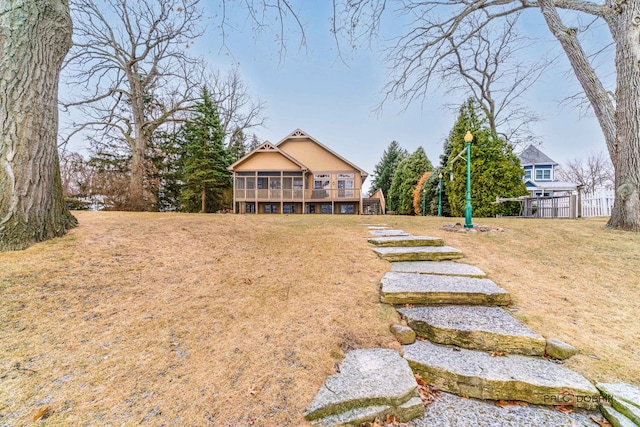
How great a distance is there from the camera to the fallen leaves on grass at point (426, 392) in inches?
58.0

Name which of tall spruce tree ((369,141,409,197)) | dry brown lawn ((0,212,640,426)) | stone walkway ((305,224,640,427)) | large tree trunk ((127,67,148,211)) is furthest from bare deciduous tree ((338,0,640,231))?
tall spruce tree ((369,141,409,197))

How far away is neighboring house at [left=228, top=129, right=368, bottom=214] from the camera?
56.6 feet

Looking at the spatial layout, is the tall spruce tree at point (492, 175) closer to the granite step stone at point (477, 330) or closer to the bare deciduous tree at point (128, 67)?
the granite step stone at point (477, 330)

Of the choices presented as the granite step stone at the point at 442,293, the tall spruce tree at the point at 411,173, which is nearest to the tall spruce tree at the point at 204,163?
the tall spruce tree at the point at 411,173

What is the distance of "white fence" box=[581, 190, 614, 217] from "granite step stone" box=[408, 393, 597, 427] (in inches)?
539

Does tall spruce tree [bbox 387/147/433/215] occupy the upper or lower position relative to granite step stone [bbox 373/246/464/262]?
upper

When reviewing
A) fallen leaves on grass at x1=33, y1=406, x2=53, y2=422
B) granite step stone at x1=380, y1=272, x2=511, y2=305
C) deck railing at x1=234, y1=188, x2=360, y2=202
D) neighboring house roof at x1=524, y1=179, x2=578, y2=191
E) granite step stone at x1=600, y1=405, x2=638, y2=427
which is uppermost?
neighboring house roof at x1=524, y1=179, x2=578, y2=191

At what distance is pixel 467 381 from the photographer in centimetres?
153

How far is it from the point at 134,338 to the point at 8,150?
114 inches

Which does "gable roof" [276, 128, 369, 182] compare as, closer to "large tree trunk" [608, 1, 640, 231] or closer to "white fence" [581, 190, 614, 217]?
"white fence" [581, 190, 614, 217]

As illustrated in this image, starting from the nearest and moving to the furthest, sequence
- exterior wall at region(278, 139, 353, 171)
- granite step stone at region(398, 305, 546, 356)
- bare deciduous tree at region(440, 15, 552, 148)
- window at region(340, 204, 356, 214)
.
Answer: granite step stone at region(398, 305, 546, 356), bare deciduous tree at region(440, 15, 552, 148), exterior wall at region(278, 139, 353, 171), window at region(340, 204, 356, 214)

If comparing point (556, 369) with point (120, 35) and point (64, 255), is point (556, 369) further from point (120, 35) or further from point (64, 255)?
point (120, 35)

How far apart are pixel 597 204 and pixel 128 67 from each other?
930 inches

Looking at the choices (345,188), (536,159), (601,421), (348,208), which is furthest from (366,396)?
(536,159)
